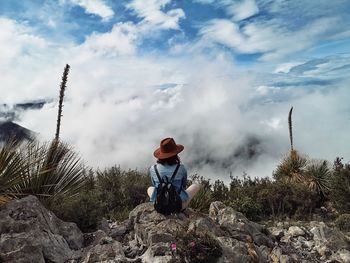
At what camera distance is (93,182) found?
1184cm

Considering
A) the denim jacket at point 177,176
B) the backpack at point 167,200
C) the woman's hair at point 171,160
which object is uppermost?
the woman's hair at point 171,160

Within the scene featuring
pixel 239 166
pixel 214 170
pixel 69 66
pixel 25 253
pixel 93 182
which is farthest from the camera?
pixel 239 166

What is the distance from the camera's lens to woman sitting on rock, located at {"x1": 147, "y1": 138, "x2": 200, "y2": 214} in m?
6.16

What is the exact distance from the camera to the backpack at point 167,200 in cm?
613

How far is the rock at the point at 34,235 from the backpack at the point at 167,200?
1297 millimetres

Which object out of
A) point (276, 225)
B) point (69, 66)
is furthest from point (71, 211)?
point (69, 66)

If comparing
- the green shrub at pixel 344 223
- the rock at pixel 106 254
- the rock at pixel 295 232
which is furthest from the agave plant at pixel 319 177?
the rock at pixel 106 254

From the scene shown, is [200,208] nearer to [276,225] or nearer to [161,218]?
[276,225]

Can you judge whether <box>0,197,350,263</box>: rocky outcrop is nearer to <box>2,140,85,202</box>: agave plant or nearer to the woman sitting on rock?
the woman sitting on rock

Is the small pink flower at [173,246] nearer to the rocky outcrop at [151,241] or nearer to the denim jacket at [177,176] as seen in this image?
the rocky outcrop at [151,241]

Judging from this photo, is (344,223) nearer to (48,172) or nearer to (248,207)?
(248,207)

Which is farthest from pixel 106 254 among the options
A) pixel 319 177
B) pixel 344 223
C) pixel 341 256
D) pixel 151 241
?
pixel 319 177

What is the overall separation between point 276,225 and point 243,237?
11.7ft

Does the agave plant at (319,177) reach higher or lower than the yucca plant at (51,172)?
lower
